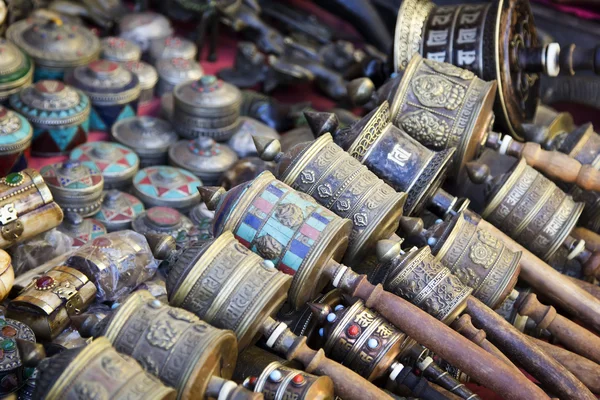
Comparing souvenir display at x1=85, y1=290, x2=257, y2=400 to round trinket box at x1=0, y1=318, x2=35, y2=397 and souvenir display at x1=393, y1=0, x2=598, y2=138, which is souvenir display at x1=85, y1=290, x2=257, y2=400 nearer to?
round trinket box at x1=0, y1=318, x2=35, y2=397

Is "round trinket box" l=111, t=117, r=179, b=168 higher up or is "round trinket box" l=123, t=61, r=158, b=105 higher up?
"round trinket box" l=123, t=61, r=158, b=105

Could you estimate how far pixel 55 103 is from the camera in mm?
3072

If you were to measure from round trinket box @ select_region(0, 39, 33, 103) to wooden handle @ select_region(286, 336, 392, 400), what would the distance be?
188 centimetres

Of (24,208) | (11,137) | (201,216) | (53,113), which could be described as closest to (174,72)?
(53,113)

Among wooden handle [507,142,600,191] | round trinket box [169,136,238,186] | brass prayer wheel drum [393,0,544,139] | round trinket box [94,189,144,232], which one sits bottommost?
round trinket box [94,189,144,232]

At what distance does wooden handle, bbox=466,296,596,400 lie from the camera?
6.58 ft

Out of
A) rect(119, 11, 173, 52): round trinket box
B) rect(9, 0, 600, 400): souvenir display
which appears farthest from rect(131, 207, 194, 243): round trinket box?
rect(119, 11, 173, 52): round trinket box

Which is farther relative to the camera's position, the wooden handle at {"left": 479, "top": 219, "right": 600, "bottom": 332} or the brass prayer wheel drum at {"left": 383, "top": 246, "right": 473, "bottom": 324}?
the wooden handle at {"left": 479, "top": 219, "right": 600, "bottom": 332}

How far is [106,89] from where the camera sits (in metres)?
3.36

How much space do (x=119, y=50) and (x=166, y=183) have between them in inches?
37.3

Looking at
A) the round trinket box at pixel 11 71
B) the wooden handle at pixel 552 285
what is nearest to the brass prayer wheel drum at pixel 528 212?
the wooden handle at pixel 552 285

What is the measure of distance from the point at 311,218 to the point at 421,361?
485 mm

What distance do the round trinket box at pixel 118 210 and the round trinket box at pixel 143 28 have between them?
1.28 meters

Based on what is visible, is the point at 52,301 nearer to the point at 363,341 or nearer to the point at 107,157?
the point at 363,341
